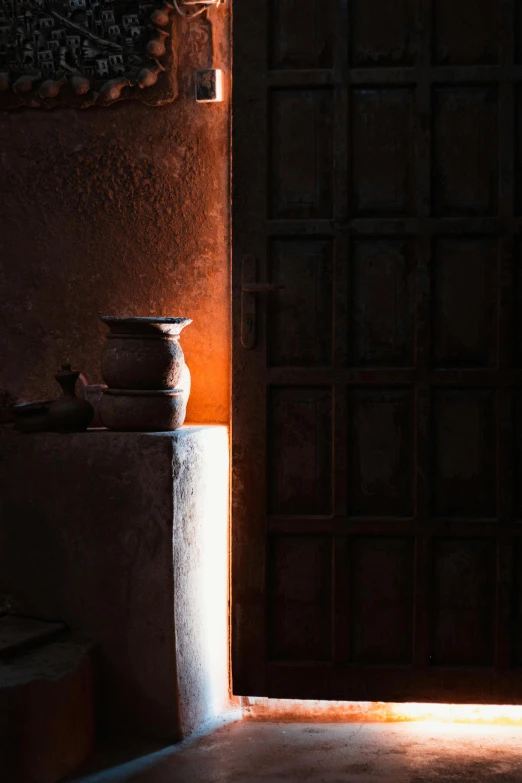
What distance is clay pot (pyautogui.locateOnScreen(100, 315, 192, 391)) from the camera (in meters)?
2.51

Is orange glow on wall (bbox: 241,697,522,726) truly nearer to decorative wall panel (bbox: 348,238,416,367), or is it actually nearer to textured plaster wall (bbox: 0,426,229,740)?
textured plaster wall (bbox: 0,426,229,740)

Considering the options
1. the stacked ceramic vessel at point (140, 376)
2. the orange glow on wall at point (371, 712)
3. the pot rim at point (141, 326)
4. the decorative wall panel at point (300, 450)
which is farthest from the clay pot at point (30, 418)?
the orange glow on wall at point (371, 712)

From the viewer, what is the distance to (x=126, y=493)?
2482 mm

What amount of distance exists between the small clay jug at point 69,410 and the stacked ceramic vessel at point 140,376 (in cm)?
7

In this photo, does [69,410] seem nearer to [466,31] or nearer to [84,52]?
[84,52]

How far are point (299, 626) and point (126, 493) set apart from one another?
2.54ft

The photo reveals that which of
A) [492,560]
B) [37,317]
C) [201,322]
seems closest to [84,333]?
[37,317]

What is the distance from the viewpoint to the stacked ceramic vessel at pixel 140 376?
251 cm

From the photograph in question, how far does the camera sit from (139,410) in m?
2.51

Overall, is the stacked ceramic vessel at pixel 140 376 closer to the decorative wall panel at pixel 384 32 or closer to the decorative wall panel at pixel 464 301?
the decorative wall panel at pixel 464 301

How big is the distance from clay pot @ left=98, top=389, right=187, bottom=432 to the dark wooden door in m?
0.31

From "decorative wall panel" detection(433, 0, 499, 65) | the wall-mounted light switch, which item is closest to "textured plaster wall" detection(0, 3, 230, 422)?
the wall-mounted light switch

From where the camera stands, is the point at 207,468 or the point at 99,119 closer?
the point at 207,468

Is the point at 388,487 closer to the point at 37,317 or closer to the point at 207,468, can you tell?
the point at 207,468
